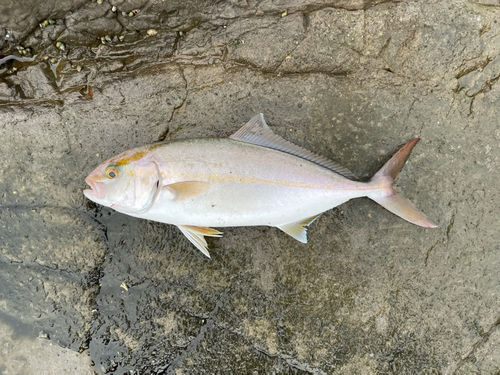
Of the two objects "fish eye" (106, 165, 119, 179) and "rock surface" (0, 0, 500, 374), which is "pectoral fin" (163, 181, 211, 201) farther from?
"rock surface" (0, 0, 500, 374)

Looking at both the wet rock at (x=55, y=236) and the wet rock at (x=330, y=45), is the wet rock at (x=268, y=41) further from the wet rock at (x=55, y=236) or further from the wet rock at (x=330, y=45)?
the wet rock at (x=55, y=236)

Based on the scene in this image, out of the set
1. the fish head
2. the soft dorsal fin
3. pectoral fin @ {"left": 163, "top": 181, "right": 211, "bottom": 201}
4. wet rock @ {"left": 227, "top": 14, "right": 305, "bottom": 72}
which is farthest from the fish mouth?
wet rock @ {"left": 227, "top": 14, "right": 305, "bottom": 72}

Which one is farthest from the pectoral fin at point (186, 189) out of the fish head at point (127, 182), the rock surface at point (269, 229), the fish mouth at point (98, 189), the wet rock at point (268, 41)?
the wet rock at point (268, 41)

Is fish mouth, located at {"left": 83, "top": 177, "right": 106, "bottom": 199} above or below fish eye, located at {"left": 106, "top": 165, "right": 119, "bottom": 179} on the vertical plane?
below

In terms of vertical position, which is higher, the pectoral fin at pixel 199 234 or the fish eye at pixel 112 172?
the fish eye at pixel 112 172

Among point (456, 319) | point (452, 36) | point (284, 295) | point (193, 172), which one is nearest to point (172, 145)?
point (193, 172)

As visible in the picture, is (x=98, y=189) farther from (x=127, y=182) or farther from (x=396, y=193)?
(x=396, y=193)

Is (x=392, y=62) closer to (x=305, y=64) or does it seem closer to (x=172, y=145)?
(x=305, y=64)
